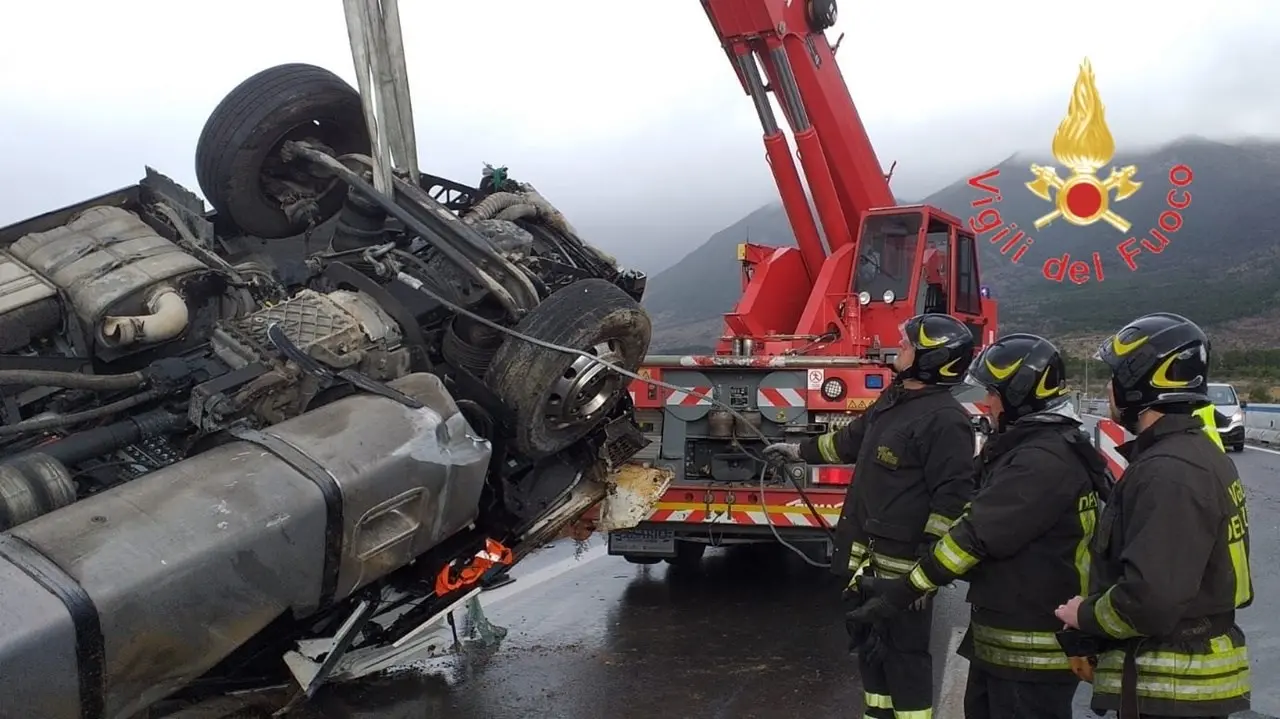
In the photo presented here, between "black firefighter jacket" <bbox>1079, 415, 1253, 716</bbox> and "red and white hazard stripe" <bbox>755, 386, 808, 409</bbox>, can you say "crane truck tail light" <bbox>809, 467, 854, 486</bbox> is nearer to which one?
"red and white hazard stripe" <bbox>755, 386, 808, 409</bbox>

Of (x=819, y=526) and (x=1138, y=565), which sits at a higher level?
(x=1138, y=565)

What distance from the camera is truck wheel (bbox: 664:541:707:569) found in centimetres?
727

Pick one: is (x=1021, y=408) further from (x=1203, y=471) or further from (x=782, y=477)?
(x=782, y=477)

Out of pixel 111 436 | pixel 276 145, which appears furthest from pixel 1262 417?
pixel 111 436

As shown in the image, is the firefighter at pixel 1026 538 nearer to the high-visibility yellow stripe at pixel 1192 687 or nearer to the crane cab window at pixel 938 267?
the high-visibility yellow stripe at pixel 1192 687

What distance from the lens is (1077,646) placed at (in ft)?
8.56

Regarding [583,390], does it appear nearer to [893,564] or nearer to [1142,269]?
[893,564]

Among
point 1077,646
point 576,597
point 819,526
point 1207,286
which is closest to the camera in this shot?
point 1077,646

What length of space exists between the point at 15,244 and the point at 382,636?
2068 mm

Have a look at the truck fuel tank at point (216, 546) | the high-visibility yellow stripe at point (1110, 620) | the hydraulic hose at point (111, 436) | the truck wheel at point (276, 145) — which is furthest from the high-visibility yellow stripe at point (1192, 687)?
the truck wheel at point (276, 145)

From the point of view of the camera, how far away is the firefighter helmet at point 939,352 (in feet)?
12.1

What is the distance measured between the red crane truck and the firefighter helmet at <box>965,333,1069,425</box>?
2.52m

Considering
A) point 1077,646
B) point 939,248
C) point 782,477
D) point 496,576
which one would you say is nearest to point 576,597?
point 782,477

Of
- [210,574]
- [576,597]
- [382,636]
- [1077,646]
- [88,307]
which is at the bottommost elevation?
[576,597]
